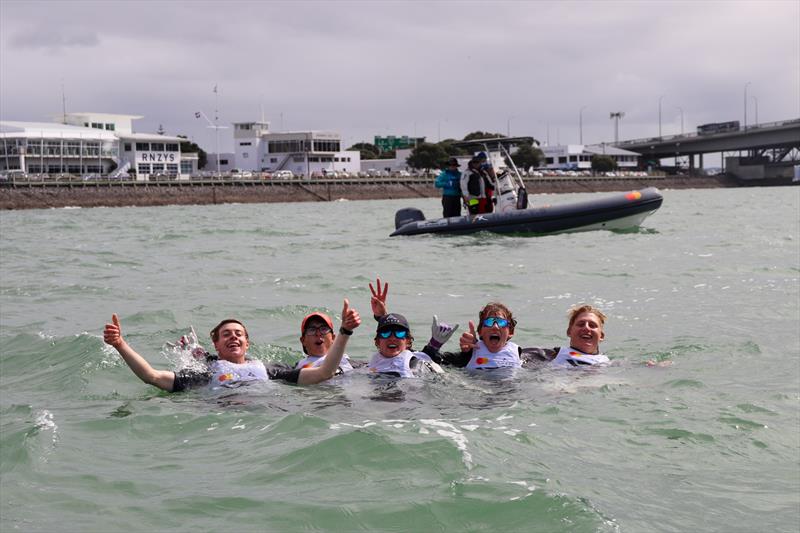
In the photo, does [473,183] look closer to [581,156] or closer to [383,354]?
[383,354]

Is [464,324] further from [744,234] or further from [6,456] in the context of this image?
[744,234]

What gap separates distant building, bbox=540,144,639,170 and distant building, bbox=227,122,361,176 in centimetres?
2827

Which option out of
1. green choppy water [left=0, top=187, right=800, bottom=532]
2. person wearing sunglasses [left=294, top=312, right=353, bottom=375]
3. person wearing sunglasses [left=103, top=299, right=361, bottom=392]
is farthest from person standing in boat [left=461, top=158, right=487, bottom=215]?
person wearing sunglasses [left=103, top=299, right=361, bottom=392]

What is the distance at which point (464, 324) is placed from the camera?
11.2 metres

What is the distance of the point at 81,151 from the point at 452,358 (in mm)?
86940

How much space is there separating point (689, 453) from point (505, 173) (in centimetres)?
1810

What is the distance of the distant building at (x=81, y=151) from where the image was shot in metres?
84.9

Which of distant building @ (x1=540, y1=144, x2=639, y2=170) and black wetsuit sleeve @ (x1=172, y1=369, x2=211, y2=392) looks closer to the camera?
black wetsuit sleeve @ (x1=172, y1=369, x2=211, y2=392)

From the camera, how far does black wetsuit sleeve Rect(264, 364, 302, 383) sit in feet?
23.6

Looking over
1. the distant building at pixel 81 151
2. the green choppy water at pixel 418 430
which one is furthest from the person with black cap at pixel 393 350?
the distant building at pixel 81 151

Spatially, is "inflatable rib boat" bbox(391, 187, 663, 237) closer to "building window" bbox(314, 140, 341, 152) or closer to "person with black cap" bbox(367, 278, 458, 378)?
"person with black cap" bbox(367, 278, 458, 378)

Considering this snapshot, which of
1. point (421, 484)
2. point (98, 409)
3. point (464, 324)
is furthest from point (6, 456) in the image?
point (464, 324)

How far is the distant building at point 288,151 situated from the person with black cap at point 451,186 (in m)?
81.0

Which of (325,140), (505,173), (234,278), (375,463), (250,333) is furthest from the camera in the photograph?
(325,140)
